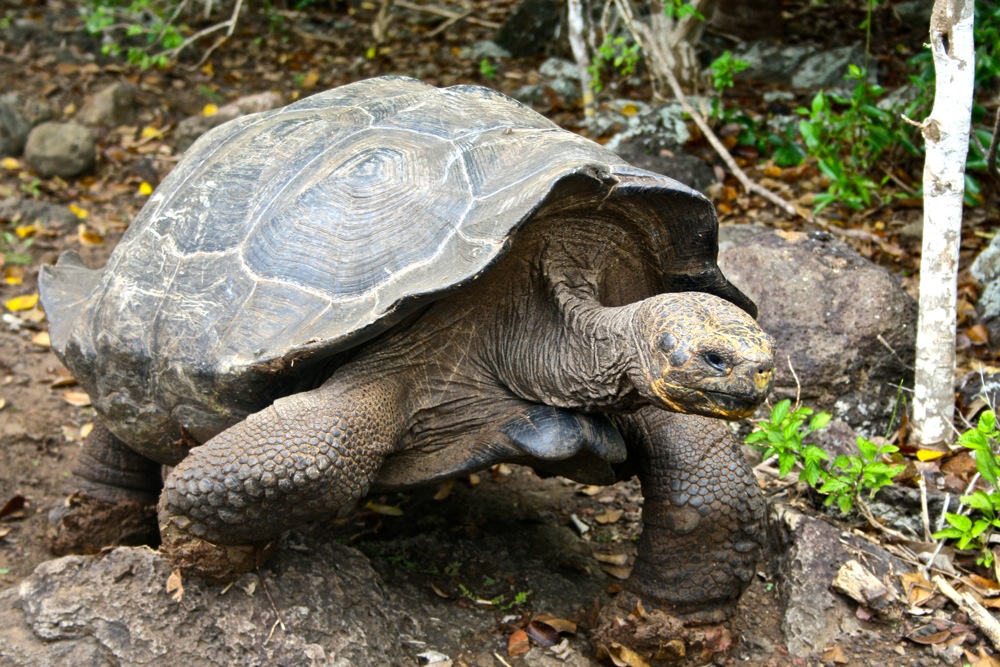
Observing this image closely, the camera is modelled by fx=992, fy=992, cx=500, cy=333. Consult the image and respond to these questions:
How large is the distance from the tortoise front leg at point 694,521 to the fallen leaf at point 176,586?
1422 millimetres

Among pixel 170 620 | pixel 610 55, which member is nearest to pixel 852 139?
pixel 610 55

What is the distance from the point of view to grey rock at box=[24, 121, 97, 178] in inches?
285

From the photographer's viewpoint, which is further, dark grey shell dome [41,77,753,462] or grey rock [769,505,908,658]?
grey rock [769,505,908,658]

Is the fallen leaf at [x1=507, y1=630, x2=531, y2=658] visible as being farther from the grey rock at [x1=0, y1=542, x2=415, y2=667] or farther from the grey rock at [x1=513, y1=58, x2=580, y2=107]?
the grey rock at [x1=513, y1=58, x2=580, y2=107]

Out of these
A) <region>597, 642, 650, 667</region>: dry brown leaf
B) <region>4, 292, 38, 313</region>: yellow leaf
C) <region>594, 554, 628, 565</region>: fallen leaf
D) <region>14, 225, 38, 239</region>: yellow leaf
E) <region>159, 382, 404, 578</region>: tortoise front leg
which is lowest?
<region>594, 554, 628, 565</region>: fallen leaf

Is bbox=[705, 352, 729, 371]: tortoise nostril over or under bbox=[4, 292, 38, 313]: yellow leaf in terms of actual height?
over

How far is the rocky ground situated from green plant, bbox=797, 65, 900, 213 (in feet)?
0.73

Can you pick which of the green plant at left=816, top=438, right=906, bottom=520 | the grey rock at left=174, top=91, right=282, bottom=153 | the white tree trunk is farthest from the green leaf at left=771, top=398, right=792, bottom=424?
the grey rock at left=174, top=91, right=282, bottom=153

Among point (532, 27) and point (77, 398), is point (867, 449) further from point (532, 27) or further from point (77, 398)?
point (532, 27)

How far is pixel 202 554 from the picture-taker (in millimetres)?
2891

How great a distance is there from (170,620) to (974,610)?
8.37 ft

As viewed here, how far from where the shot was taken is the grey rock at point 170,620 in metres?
2.85

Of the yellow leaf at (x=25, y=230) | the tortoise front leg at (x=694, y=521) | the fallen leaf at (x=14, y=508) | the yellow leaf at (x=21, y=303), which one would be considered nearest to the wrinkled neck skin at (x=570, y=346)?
the tortoise front leg at (x=694, y=521)

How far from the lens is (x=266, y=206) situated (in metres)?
3.22
